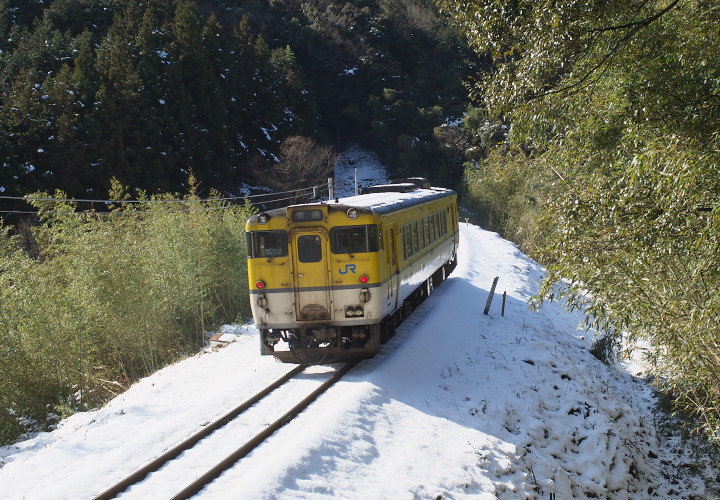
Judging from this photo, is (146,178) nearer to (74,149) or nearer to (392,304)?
(74,149)

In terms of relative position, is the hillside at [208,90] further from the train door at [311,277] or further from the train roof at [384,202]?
the train door at [311,277]

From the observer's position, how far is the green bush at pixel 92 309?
42.4ft

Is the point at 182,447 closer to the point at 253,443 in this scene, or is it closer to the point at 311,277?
the point at 253,443

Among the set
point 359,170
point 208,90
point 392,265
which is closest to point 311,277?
point 392,265

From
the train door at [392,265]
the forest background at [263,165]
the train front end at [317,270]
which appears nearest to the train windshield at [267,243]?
the train front end at [317,270]

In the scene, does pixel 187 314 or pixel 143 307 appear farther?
pixel 187 314

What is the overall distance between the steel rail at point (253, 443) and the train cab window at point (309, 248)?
72.6 inches

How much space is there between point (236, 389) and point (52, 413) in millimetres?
4633

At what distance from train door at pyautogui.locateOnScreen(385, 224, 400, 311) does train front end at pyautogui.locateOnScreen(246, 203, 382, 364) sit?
2.01 ft

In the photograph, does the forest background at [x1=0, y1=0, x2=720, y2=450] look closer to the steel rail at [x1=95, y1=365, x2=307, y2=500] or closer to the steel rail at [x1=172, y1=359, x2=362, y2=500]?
the steel rail at [x1=172, y1=359, x2=362, y2=500]

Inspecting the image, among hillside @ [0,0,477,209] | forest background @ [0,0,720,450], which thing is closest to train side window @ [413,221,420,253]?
forest background @ [0,0,720,450]

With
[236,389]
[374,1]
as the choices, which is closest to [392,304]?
A: [236,389]

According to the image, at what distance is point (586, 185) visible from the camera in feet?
28.4

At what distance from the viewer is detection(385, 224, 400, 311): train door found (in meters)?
10.9
